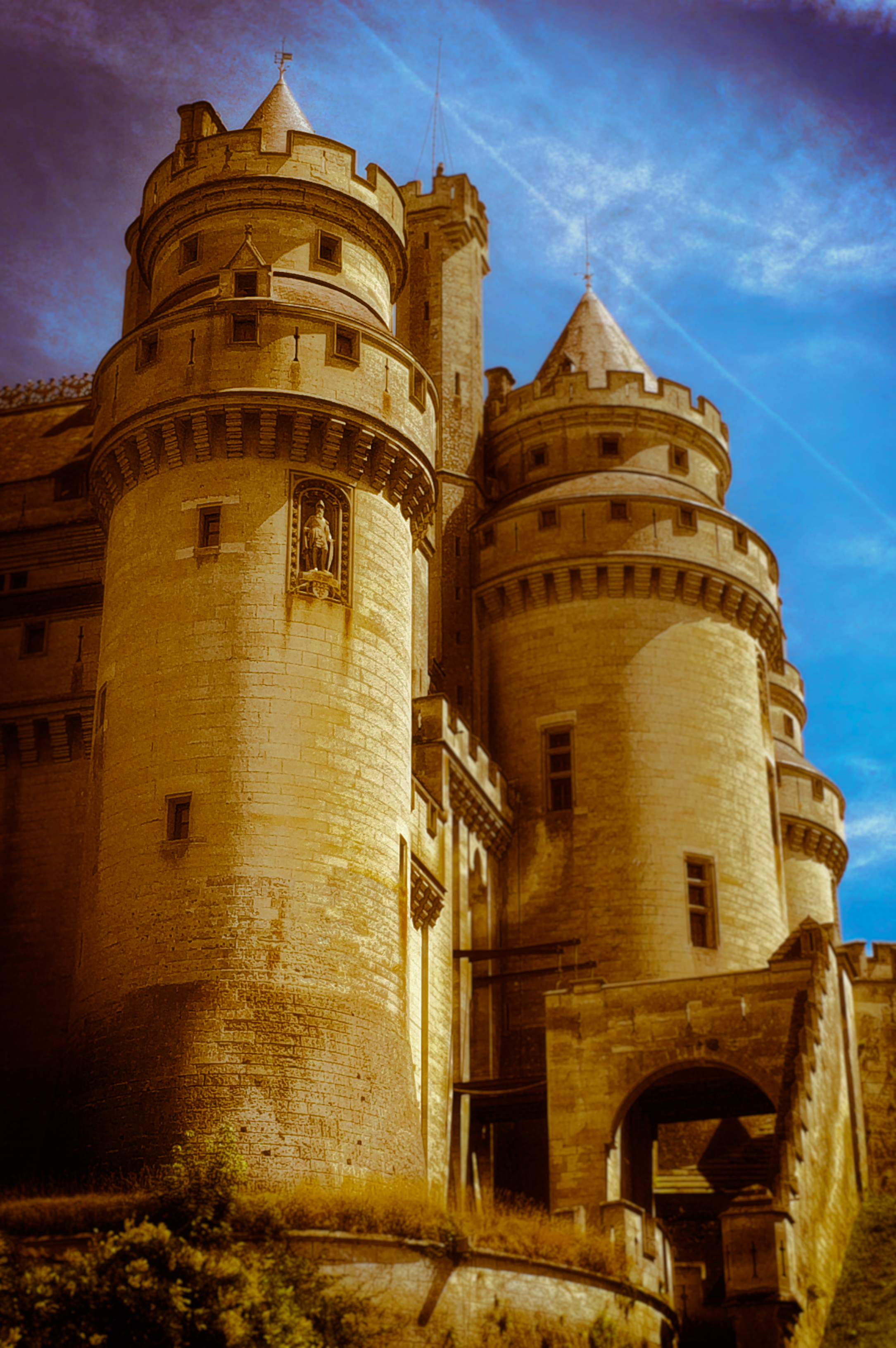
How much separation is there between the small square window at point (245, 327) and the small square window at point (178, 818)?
30.0 feet

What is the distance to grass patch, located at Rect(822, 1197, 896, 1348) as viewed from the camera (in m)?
30.7

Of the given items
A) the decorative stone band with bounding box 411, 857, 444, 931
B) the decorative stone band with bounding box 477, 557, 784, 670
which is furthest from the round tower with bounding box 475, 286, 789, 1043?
the decorative stone band with bounding box 411, 857, 444, 931

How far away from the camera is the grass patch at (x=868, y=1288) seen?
30.7 meters

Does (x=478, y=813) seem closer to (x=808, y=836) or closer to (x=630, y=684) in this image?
(x=630, y=684)

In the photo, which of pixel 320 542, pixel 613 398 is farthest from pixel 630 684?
pixel 320 542

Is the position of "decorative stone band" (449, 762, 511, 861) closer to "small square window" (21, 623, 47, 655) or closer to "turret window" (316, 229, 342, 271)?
"small square window" (21, 623, 47, 655)

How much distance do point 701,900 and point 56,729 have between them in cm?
1529

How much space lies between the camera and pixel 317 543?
3525 centimetres

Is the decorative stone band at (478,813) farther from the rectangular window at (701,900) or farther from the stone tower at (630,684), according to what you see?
the rectangular window at (701,900)

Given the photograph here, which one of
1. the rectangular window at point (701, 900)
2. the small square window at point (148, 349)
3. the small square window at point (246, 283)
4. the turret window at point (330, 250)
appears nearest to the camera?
the small square window at point (148, 349)

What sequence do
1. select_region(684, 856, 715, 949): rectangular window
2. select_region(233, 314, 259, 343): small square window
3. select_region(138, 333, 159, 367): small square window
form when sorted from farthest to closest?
select_region(684, 856, 715, 949): rectangular window
select_region(138, 333, 159, 367): small square window
select_region(233, 314, 259, 343): small square window

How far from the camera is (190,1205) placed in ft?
84.4

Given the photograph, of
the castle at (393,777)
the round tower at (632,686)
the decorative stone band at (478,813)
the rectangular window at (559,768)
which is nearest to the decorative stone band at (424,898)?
the castle at (393,777)

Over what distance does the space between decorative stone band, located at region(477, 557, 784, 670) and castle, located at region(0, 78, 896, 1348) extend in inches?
3.5
